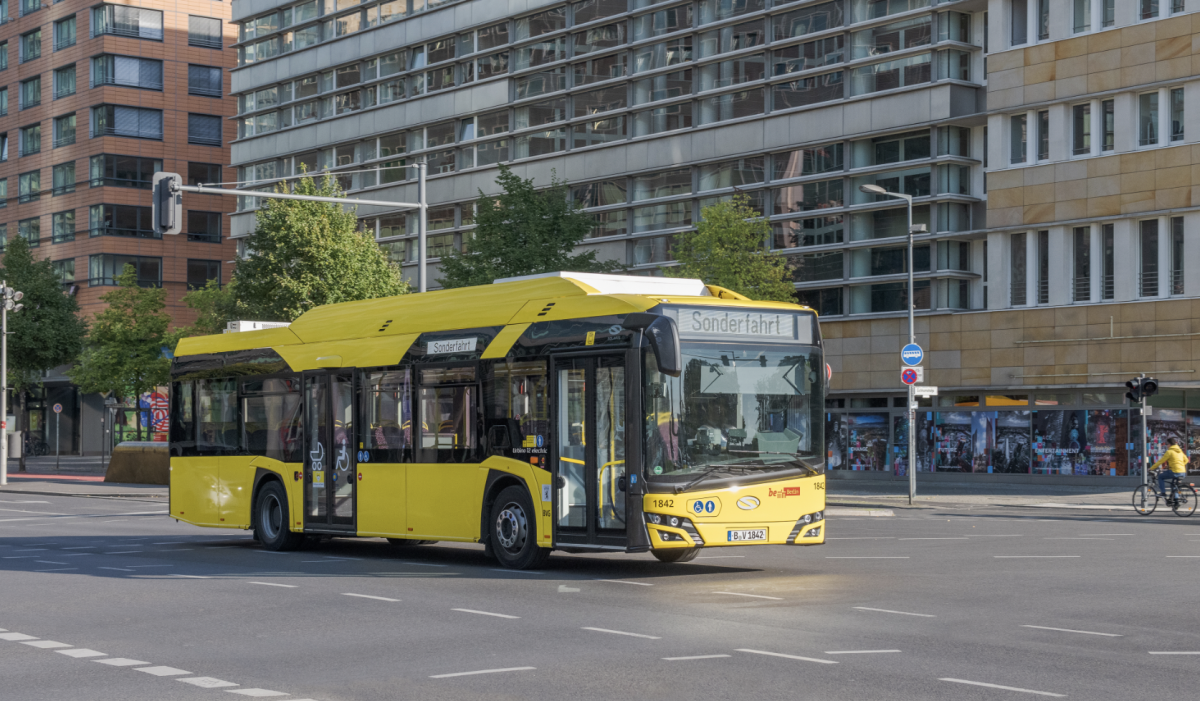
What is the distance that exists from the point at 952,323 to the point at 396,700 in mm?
38389

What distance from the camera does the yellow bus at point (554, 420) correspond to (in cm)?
1478

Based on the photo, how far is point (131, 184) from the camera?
80125 millimetres

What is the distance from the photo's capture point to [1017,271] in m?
43.0

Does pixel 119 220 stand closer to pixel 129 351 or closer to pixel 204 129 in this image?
pixel 204 129

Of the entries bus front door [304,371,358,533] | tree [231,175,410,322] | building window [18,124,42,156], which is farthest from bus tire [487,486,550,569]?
building window [18,124,42,156]

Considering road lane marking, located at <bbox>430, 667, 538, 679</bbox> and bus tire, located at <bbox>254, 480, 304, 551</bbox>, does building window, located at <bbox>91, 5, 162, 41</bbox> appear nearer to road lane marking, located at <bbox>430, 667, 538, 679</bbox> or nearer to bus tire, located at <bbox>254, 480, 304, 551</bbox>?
bus tire, located at <bbox>254, 480, 304, 551</bbox>

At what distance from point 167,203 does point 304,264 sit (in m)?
20.5

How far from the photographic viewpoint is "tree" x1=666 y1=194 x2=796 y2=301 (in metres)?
40.3

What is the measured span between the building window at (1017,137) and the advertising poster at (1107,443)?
24.8ft

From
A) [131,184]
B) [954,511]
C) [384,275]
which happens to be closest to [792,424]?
[954,511]

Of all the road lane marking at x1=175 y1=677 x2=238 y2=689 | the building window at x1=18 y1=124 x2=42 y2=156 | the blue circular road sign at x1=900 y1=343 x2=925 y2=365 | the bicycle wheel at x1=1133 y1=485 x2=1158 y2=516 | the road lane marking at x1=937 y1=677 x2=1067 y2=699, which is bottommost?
the bicycle wheel at x1=1133 y1=485 x2=1158 y2=516

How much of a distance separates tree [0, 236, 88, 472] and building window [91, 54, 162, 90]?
16704 mm

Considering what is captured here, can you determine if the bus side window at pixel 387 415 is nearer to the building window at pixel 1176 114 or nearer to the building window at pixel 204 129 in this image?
the building window at pixel 1176 114

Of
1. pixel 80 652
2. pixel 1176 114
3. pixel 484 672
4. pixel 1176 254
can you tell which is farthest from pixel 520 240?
pixel 484 672
